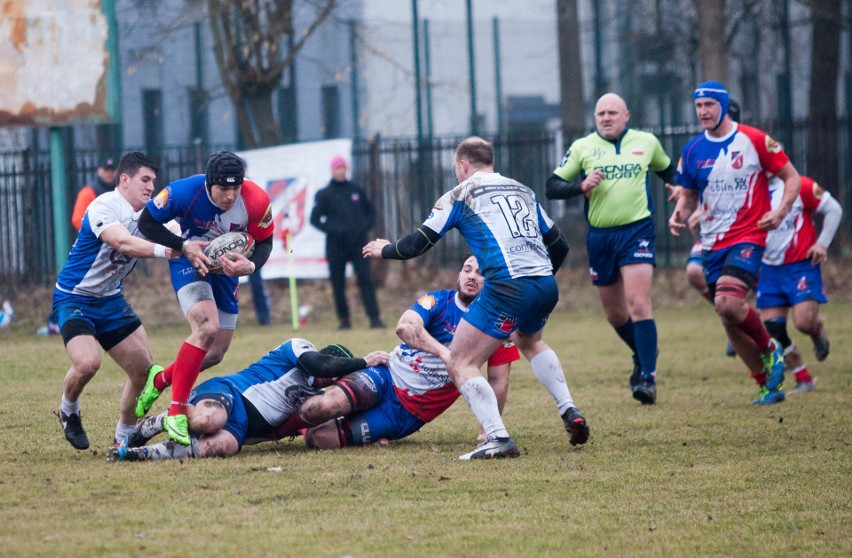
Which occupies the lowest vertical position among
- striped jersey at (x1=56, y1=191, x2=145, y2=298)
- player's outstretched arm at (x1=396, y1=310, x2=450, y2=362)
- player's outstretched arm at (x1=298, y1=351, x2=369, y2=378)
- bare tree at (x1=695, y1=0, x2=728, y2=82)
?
player's outstretched arm at (x1=298, y1=351, x2=369, y2=378)

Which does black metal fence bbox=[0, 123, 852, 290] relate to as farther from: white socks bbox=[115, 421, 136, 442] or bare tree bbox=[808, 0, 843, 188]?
white socks bbox=[115, 421, 136, 442]

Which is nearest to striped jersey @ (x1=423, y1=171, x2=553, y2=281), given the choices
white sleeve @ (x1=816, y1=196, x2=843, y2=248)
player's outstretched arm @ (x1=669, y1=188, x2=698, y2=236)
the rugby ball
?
the rugby ball

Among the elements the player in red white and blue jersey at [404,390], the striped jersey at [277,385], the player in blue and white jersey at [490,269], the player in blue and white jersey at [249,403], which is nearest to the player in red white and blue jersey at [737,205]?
the player in red white and blue jersey at [404,390]

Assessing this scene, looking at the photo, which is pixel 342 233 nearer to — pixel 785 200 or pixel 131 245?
pixel 785 200

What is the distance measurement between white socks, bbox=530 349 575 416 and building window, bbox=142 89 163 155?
51.4 ft

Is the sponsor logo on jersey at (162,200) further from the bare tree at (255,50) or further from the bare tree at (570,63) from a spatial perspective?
the bare tree at (570,63)

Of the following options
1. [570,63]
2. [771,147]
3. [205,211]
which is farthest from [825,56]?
[205,211]

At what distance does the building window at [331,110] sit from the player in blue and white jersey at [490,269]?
50.2ft

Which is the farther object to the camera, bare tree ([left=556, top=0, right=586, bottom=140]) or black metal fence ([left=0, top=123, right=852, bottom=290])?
bare tree ([left=556, top=0, right=586, bottom=140])

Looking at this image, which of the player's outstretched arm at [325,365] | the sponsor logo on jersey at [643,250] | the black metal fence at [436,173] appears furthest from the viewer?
the black metal fence at [436,173]

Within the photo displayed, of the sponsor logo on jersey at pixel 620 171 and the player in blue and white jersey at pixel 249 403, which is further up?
the sponsor logo on jersey at pixel 620 171

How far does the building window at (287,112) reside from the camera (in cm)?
2178

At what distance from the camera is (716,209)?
8.74 meters

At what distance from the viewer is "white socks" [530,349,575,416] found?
6820mm
